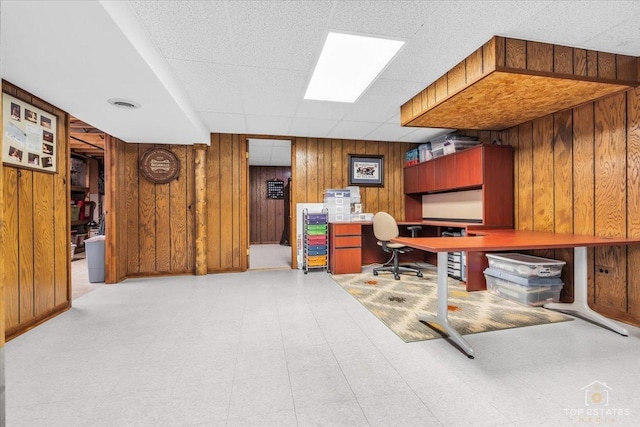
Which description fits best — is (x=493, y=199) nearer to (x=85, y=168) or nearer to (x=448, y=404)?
(x=448, y=404)

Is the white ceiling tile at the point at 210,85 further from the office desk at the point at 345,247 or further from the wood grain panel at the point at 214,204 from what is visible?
the office desk at the point at 345,247

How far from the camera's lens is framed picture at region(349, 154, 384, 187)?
18.7 feet

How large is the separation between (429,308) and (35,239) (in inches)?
156

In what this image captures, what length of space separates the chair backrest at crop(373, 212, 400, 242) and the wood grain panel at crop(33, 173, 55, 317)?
13.0 feet

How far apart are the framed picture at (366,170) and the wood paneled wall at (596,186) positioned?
247 centimetres

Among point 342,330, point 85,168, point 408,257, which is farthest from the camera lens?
point 85,168

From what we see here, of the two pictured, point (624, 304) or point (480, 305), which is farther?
point (480, 305)

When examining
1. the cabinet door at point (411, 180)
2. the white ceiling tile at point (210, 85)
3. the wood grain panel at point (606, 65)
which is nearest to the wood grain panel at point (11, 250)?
the white ceiling tile at point (210, 85)

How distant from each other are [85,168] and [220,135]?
5.88m

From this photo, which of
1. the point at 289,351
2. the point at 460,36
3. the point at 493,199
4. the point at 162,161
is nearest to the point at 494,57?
the point at 460,36

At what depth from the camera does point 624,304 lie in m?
2.81

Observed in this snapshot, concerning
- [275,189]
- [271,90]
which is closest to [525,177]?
[271,90]

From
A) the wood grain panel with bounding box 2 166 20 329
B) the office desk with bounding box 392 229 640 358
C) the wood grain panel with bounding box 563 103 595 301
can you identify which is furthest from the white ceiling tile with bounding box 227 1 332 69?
the wood grain panel with bounding box 563 103 595 301

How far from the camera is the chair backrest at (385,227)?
4.53 metres
